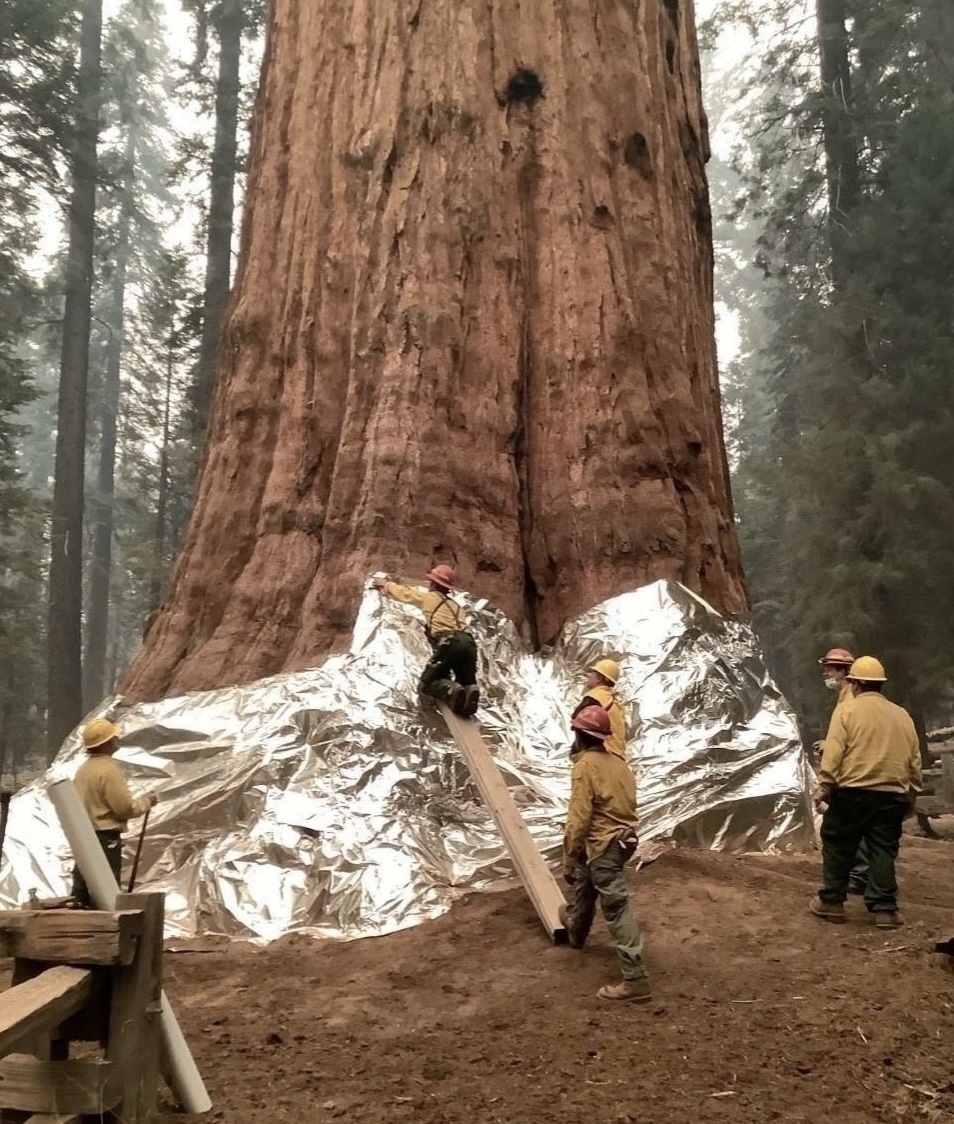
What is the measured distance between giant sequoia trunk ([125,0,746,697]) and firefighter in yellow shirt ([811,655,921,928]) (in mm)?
2186

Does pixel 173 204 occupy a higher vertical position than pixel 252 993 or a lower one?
higher

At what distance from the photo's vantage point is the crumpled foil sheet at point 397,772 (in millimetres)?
5047

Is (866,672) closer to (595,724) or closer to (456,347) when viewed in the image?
(595,724)

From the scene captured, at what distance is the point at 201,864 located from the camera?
5176 millimetres

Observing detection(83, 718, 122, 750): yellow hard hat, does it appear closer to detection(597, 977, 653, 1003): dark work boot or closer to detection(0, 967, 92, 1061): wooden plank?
detection(0, 967, 92, 1061): wooden plank

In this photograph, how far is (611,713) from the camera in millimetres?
4930

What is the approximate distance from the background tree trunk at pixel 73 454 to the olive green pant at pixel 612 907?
44.9 ft

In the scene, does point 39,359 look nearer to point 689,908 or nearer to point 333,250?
point 333,250

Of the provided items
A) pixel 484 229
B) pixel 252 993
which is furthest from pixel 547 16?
pixel 252 993

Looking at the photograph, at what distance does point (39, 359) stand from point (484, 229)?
45.1m

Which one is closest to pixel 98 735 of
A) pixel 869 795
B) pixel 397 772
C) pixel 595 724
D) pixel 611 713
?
pixel 397 772

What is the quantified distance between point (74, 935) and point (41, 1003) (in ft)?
1.22

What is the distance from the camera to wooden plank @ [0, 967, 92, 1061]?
2125 millimetres

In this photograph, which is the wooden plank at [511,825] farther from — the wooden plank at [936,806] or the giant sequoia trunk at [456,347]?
the wooden plank at [936,806]
